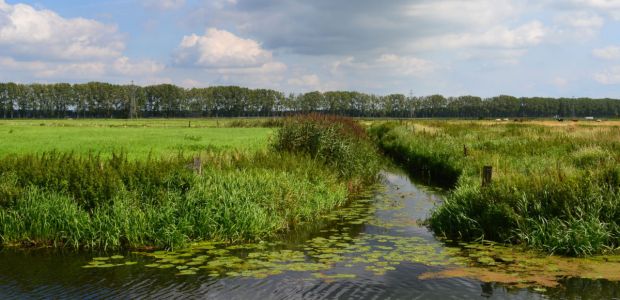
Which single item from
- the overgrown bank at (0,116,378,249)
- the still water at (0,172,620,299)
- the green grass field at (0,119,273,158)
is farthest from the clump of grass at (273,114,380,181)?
the still water at (0,172,620,299)

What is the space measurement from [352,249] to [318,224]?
333cm

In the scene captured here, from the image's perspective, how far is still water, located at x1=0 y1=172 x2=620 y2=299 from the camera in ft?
29.9

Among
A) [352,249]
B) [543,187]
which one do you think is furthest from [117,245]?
[543,187]

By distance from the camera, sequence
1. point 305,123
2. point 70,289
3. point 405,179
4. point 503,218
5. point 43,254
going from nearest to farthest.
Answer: point 70,289
point 43,254
point 503,218
point 305,123
point 405,179

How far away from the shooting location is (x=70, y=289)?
365 inches

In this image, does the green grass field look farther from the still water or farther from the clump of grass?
the still water

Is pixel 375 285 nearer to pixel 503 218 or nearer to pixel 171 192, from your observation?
pixel 503 218

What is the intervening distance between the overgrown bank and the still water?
55cm

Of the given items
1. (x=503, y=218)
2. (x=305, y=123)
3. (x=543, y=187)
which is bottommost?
(x=503, y=218)

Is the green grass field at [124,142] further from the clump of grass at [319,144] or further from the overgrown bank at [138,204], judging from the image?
the clump of grass at [319,144]

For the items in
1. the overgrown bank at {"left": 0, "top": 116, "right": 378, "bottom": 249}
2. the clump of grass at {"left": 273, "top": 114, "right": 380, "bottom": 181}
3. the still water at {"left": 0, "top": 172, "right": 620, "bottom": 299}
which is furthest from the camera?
the clump of grass at {"left": 273, "top": 114, "right": 380, "bottom": 181}

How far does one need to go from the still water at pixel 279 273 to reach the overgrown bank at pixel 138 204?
1.82 feet

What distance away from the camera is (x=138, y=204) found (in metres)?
13.1

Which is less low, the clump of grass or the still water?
the clump of grass
